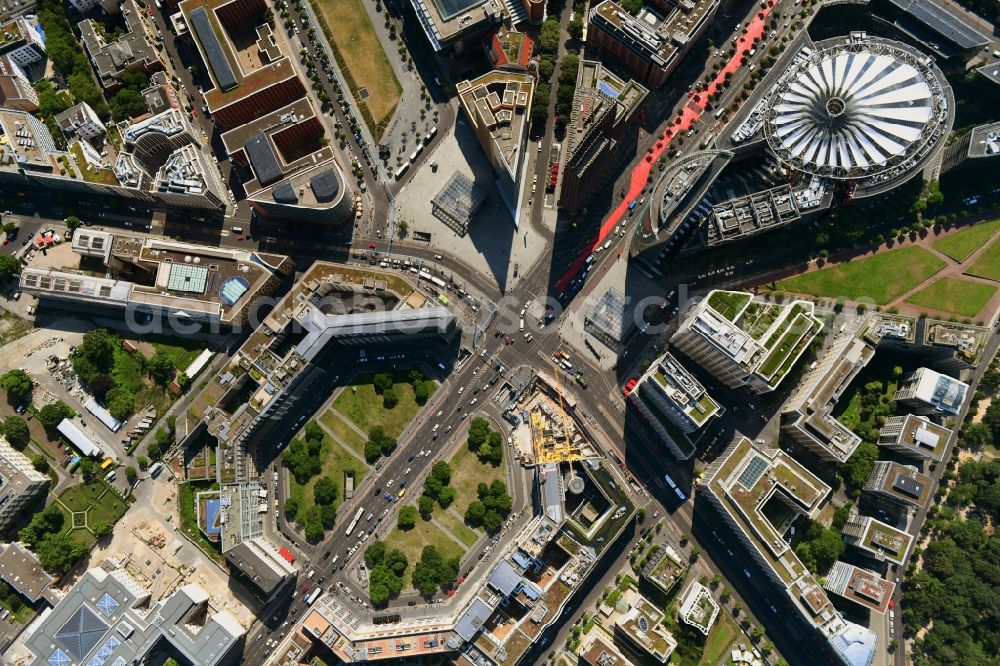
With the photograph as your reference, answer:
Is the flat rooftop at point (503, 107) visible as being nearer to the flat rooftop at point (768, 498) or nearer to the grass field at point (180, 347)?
the flat rooftop at point (768, 498)

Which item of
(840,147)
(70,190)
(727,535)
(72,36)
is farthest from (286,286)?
(840,147)

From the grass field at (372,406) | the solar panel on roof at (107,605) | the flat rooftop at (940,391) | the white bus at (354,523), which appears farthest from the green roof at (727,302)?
the solar panel on roof at (107,605)

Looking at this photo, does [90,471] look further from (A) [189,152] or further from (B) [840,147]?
(B) [840,147]

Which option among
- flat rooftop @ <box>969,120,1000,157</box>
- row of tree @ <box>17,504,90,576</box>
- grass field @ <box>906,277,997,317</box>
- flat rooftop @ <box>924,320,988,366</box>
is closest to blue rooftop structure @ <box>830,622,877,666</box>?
flat rooftop @ <box>924,320,988,366</box>

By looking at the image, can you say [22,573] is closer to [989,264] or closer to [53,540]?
[53,540]

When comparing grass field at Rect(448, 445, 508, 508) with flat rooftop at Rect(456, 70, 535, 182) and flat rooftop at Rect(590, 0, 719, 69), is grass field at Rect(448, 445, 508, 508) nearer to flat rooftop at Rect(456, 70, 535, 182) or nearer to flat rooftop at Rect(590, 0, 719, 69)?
flat rooftop at Rect(456, 70, 535, 182)
